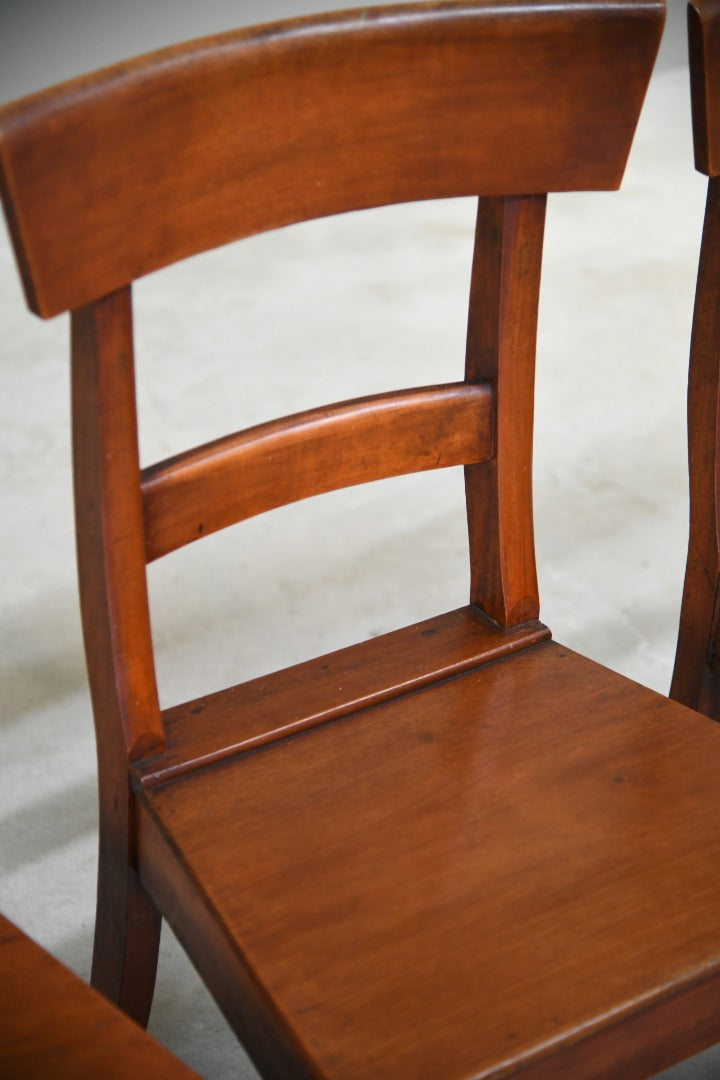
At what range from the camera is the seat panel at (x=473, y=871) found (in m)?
0.71

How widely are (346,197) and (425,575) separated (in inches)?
44.2

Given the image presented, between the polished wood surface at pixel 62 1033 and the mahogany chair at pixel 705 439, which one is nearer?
the polished wood surface at pixel 62 1033

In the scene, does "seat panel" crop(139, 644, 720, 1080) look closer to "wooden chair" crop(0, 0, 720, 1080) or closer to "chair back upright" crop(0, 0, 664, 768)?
"wooden chair" crop(0, 0, 720, 1080)

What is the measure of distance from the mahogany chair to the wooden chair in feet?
0.28

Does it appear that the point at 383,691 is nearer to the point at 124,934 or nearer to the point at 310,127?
the point at 124,934

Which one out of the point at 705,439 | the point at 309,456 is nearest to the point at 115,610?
the point at 309,456

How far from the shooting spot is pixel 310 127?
2.58 ft

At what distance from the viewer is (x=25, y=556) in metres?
1.97

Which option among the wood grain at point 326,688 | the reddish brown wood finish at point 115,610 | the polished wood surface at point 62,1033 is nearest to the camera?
the polished wood surface at point 62,1033

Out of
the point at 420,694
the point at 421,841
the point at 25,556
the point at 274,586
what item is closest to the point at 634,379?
the point at 274,586

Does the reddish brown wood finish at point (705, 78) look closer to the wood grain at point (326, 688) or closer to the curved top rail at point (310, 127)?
the curved top rail at point (310, 127)

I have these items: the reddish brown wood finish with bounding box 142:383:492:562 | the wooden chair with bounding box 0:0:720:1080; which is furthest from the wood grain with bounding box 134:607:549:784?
the reddish brown wood finish with bounding box 142:383:492:562

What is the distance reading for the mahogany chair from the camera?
3.09 ft

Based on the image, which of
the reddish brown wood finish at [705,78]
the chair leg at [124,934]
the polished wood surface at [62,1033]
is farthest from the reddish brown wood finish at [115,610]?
the reddish brown wood finish at [705,78]
